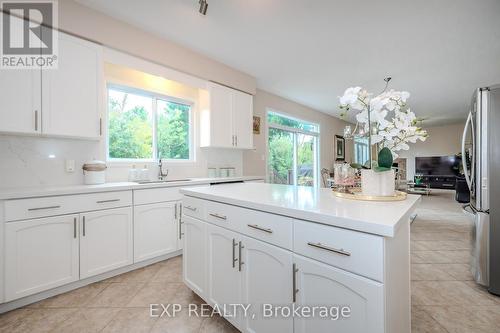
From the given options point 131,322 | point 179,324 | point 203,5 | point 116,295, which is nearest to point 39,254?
point 116,295

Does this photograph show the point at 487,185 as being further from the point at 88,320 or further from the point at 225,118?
the point at 88,320

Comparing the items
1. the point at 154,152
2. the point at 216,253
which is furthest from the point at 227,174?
the point at 216,253

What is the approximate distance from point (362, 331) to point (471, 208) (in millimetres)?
2147

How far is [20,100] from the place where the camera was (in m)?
1.83

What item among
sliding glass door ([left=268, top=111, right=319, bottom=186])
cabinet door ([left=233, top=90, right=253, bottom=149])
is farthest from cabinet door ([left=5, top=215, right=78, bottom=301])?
sliding glass door ([left=268, top=111, right=319, bottom=186])

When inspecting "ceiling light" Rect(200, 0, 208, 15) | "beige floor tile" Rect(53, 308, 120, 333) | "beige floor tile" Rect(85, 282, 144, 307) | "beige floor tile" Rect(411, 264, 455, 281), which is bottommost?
"beige floor tile" Rect(53, 308, 120, 333)

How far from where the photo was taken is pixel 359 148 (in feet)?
30.8

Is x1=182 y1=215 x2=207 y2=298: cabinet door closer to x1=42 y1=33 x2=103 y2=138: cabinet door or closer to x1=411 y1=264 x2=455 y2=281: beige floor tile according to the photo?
x1=42 y1=33 x2=103 y2=138: cabinet door

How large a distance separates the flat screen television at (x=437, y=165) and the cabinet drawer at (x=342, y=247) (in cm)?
1069

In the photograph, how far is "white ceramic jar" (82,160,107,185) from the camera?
228 centimetres

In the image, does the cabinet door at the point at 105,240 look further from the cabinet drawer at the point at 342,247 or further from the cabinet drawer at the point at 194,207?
the cabinet drawer at the point at 342,247

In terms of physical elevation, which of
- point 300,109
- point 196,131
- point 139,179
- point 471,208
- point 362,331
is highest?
point 300,109

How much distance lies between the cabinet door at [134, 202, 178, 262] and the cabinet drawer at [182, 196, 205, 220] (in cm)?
85

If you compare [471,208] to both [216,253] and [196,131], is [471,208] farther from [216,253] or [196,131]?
[196,131]
